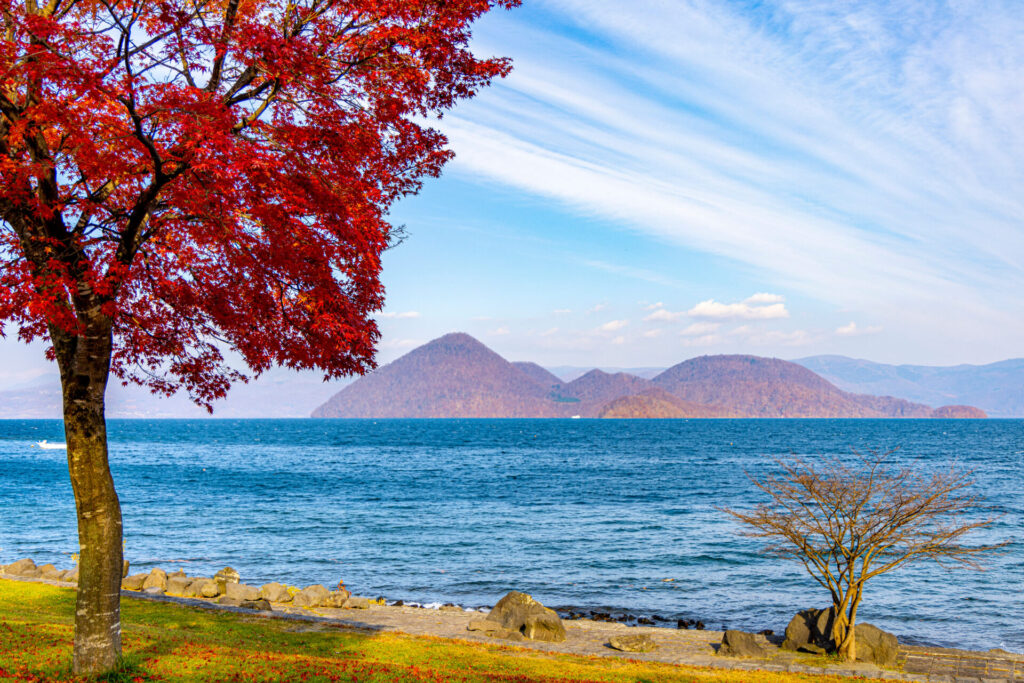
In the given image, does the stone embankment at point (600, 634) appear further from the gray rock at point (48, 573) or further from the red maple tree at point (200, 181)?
the red maple tree at point (200, 181)

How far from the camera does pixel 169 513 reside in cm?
4922

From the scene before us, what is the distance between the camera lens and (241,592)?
23.5 metres

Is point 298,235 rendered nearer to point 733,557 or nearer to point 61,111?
point 61,111

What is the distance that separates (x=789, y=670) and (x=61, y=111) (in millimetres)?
18390

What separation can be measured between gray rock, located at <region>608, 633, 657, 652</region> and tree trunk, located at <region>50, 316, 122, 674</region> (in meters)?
13.0

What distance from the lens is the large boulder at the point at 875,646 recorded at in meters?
19.1

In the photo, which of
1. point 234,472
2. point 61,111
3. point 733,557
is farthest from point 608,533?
point 234,472

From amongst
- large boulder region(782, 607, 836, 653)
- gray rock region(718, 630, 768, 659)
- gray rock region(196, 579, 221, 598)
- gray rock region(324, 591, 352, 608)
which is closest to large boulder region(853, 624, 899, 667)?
large boulder region(782, 607, 836, 653)

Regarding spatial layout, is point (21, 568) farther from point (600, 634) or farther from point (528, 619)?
point (600, 634)

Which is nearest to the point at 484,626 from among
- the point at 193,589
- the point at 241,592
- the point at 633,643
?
the point at 633,643

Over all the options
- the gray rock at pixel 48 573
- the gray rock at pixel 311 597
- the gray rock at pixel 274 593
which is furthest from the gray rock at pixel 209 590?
the gray rock at pixel 48 573

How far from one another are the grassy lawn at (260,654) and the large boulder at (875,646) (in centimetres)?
327

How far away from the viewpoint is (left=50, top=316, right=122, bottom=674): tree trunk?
10289 mm

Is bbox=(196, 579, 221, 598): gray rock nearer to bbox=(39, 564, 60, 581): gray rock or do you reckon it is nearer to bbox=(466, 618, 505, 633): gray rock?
bbox=(39, 564, 60, 581): gray rock
